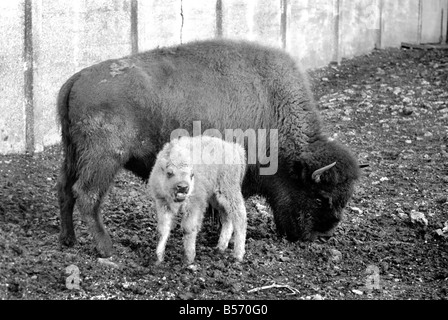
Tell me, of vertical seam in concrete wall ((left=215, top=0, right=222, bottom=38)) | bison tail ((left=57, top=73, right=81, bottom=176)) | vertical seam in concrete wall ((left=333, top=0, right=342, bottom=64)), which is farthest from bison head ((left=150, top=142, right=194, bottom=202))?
vertical seam in concrete wall ((left=333, top=0, right=342, bottom=64))

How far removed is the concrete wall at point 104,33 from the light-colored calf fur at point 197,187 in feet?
10.4

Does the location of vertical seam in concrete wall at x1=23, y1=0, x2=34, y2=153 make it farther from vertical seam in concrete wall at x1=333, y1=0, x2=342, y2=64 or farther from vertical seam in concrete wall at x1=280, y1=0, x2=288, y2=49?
vertical seam in concrete wall at x1=333, y1=0, x2=342, y2=64

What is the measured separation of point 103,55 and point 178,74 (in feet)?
9.74

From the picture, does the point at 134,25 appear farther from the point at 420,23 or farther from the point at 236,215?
the point at 420,23

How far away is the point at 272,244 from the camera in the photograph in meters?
7.41

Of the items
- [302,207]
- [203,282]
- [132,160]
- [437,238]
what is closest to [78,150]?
[132,160]

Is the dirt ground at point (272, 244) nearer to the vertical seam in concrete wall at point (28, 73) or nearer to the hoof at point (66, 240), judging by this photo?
the hoof at point (66, 240)

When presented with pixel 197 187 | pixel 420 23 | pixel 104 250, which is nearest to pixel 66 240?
pixel 104 250

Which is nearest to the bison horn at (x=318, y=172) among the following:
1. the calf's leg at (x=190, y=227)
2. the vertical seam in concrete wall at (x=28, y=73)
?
the calf's leg at (x=190, y=227)

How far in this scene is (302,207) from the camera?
7617 mm

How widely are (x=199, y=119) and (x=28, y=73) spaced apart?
9.26ft

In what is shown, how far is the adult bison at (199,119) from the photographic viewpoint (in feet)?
22.3

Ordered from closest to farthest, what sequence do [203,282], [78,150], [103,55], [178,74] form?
[203,282]
[78,150]
[178,74]
[103,55]

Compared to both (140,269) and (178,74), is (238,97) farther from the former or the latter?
(140,269)
